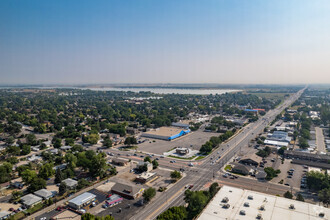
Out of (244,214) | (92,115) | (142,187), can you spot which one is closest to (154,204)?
(142,187)

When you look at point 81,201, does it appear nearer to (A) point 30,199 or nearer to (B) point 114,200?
(B) point 114,200

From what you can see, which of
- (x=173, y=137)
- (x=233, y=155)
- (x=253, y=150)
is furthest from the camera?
(x=173, y=137)

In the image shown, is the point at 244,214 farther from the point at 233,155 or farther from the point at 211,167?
the point at 233,155

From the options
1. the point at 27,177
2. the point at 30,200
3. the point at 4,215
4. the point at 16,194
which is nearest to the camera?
the point at 4,215

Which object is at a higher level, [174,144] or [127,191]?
[127,191]

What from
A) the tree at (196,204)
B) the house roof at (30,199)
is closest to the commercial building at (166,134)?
the tree at (196,204)

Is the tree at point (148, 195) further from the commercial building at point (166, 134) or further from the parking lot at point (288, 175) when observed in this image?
the commercial building at point (166, 134)

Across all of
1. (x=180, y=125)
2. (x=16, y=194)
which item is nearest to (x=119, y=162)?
(x=16, y=194)
